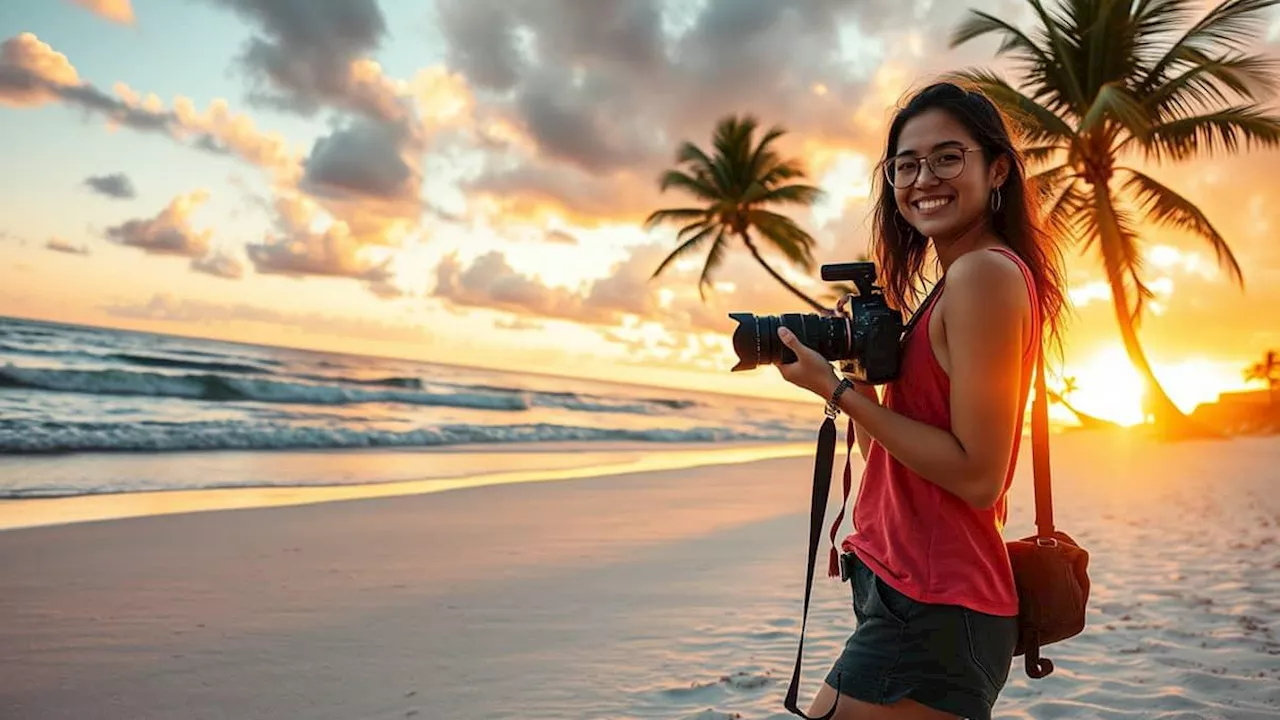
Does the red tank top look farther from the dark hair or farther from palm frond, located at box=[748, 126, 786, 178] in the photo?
palm frond, located at box=[748, 126, 786, 178]

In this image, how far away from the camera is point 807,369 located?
140 cm

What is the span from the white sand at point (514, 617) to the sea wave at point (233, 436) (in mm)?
5915

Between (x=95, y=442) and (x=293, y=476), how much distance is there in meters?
3.86

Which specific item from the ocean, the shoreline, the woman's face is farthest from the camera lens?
the ocean

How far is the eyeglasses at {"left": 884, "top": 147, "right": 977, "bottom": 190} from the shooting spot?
1410 millimetres

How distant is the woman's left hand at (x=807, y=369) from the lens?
1.38m

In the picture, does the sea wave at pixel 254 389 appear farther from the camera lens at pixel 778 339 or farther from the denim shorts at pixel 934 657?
the denim shorts at pixel 934 657

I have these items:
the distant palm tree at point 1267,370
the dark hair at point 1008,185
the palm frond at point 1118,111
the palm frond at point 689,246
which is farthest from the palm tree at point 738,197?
the distant palm tree at point 1267,370

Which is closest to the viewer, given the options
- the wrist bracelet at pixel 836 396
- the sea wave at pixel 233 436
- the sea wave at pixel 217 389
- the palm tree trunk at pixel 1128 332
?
the wrist bracelet at pixel 836 396

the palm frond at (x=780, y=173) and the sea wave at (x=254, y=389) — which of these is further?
the palm frond at (x=780, y=173)

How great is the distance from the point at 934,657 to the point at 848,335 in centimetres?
53

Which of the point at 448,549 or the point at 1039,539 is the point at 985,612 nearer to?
the point at 1039,539

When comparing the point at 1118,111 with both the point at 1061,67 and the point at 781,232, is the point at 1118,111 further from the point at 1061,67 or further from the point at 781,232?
the point at 781,232

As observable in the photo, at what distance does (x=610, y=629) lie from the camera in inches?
163
